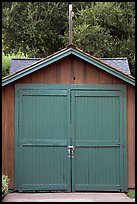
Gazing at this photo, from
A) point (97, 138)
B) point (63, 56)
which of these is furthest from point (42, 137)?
point (63, 56)

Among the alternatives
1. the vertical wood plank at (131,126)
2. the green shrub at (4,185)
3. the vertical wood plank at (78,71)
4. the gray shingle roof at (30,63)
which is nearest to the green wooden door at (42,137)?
the vertical wood plank at (78,71)

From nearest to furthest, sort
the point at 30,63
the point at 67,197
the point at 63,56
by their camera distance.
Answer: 1. the point at 67,197
2. the point at 63,56
3. the point at 30,63

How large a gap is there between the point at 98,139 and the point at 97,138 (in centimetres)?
3

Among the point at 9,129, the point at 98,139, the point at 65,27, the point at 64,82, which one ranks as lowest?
the point at 98,139

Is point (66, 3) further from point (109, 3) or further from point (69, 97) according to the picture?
point (69, 97)

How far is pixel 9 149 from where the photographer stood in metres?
11.1

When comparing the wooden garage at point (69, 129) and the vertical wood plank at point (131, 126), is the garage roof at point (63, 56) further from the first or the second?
the vertical wood plank at point (131, 126)

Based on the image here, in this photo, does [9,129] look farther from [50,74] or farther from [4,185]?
[50,74]

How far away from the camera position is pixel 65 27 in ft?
93.4

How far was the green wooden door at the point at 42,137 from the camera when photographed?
433 inches

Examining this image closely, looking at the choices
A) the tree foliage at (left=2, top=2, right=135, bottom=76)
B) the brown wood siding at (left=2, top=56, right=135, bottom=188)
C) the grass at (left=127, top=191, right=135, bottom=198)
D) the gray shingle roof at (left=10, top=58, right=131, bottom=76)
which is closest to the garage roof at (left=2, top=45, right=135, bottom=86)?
the brown wood siding at (left=2, top=56, right=135, bottom=188)

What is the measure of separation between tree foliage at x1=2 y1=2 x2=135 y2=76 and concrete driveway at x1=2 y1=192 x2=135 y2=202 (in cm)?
1636

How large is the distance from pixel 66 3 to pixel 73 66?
1869 cm

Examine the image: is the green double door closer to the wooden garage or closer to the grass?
the wooden garage
